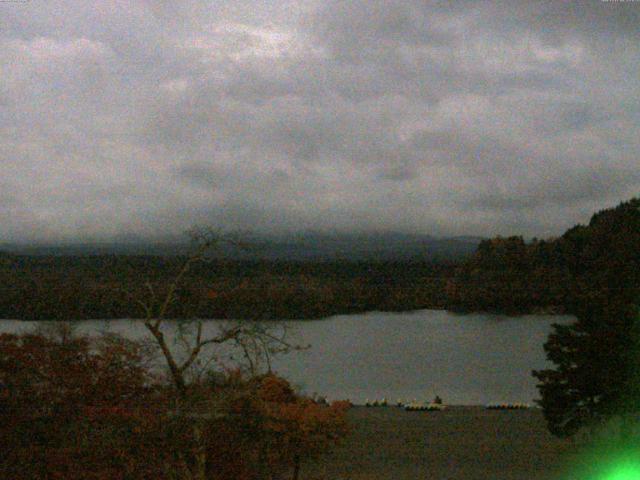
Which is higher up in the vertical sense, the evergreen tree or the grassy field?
the evergreen tree

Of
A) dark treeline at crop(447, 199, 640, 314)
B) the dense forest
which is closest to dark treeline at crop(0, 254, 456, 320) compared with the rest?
the dense forest

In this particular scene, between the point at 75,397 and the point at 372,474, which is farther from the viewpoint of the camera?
the point at 372,474

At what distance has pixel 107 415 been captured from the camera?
5.80 metres

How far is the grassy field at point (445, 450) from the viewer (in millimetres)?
11281

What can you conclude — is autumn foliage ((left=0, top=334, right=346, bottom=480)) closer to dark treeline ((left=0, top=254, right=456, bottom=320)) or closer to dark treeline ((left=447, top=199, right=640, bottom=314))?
dark treeline ((left=0, top=254, right=456, bottom=320))

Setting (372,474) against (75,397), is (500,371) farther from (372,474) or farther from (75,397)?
(75,397)

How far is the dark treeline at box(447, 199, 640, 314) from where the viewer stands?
140 feet

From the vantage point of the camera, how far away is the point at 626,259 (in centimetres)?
3059

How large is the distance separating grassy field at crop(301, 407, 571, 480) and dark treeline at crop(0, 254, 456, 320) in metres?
2.96

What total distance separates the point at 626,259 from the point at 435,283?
25.4 metres

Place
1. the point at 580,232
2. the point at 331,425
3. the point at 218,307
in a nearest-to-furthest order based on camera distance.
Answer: the point at 331,425, the point at 218,307, the point at 580,232

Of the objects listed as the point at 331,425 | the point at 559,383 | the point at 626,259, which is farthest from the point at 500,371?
the point at 331,425

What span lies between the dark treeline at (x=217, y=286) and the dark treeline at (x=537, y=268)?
115 inches

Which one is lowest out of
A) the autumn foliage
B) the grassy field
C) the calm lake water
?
the calm lake water
